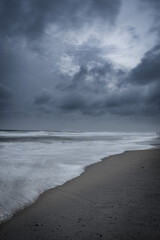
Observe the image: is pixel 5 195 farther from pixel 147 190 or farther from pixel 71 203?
pixel 147 190

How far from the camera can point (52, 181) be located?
5934mm

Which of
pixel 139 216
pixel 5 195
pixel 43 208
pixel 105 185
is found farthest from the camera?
pixel 105 185

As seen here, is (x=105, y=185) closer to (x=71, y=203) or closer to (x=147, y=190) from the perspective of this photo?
(x=147, y=190)

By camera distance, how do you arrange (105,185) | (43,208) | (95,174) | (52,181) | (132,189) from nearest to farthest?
(43,208) < (132,189) < (105,185) < (52,181) < (95,174)

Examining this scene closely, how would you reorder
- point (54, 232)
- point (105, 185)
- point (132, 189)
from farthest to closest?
point (105, 185)
point (132, 189)
point (54, 232)

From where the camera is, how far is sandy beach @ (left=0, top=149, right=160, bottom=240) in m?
2.80

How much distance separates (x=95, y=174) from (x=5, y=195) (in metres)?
3.60

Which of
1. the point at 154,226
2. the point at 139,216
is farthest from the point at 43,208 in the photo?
the point at 154,226

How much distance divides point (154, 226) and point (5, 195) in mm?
3772

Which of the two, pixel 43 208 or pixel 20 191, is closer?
pixel 43 208

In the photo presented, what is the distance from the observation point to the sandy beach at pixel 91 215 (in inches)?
110

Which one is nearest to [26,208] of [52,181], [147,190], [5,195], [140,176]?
[5,195]

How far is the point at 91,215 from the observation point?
3.37m

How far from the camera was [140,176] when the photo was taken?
6.28 meters
